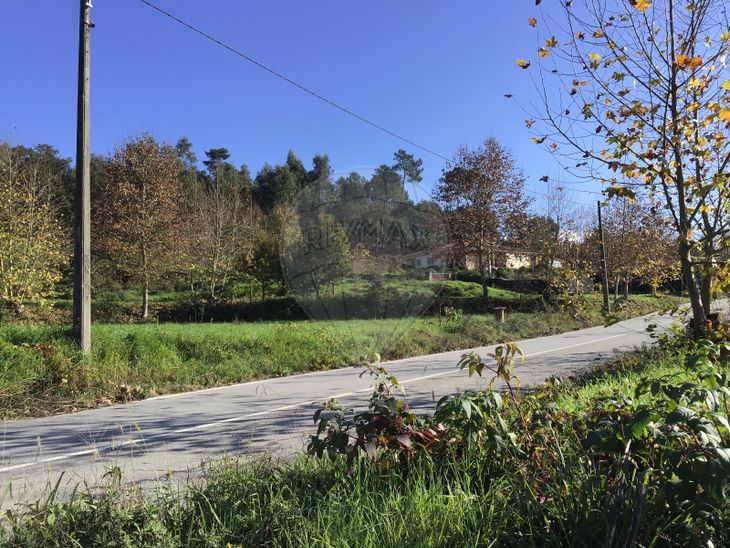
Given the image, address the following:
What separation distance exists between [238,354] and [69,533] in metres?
9.92

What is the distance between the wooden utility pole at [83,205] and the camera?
9.77m

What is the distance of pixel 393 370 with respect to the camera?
39.1ft

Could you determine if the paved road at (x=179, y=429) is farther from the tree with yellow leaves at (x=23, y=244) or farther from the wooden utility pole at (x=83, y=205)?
the tree with yellow leaves at (x=23, y=244)

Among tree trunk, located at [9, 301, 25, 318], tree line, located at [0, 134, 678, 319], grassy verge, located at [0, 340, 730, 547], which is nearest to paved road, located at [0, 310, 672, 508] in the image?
grassy verge, located at [0, 340, 730, 547]

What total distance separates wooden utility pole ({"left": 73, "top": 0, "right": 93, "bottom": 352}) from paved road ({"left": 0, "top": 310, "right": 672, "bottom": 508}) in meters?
2.56

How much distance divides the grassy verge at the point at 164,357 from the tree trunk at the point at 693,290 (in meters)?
0.48

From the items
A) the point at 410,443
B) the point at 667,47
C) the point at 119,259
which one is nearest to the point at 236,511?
the point at 410,443

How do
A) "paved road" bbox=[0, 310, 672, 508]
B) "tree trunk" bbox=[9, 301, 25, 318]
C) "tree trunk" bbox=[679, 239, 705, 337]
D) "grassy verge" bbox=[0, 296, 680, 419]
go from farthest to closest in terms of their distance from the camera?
"tree trunk" bbox=[9, 301, 25, 318], "grassy verge" bbox=[0, 296, 680, 419], "tree trunk" bbox=[679, 239, 705, 337], "paved road" bbox=[0, 310, 672, 508]

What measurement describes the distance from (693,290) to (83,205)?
10.5m

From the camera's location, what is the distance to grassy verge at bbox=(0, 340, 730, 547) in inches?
91.6

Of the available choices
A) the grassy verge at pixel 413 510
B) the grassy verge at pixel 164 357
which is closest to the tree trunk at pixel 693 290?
the grassy verge at pixel 164 357

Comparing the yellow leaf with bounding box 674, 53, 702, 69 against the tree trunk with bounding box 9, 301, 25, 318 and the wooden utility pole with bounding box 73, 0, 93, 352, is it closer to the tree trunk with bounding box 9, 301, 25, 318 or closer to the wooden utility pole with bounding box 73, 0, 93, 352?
the wooden utility pole with bounding box 73, 0, 93, 352

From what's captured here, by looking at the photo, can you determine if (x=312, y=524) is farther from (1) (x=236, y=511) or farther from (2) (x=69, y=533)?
(2) (x=69, y=533)

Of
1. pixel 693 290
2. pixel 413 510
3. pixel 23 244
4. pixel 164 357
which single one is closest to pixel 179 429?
pixel 413 510
